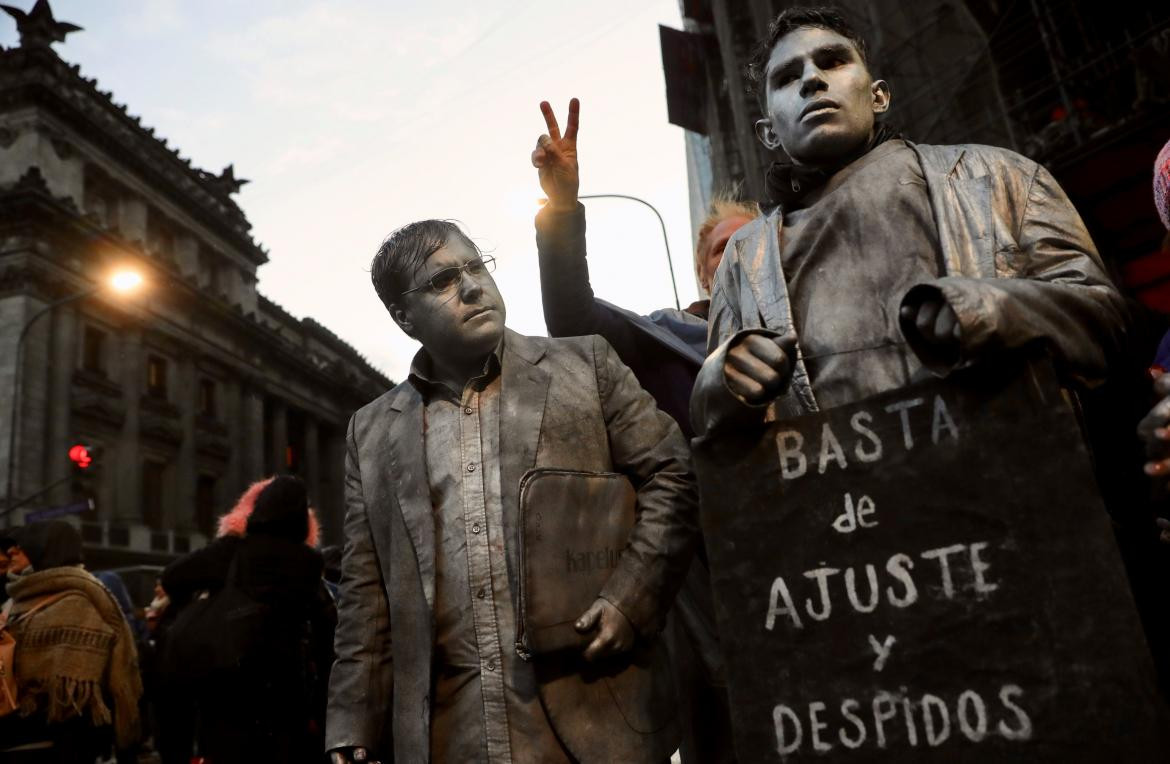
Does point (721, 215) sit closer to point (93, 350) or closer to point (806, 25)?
point (806, 25)

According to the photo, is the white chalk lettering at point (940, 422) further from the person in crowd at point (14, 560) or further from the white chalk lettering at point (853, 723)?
the person in crowd at point (14, 560)

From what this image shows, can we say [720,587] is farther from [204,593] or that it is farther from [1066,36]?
[1066,36]

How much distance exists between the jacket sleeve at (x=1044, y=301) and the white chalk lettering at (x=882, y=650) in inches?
18.7

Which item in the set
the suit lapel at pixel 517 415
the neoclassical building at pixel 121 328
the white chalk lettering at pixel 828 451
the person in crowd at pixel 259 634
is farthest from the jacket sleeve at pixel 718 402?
the neoclassical building at pixel 121 328

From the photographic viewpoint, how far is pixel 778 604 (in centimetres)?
167

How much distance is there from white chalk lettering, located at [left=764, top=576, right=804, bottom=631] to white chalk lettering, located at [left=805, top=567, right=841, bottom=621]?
0.10ft

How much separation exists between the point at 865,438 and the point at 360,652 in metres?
1.72

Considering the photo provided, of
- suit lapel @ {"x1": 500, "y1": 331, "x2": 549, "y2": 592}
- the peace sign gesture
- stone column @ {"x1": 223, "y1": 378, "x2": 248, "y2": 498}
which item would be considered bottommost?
suit lapel @ {"x1": 500, "y1": 331, "x2": 549, "y2": 592}

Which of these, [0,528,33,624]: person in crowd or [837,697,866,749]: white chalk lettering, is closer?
[837,697,866,749]: white chalk lettering

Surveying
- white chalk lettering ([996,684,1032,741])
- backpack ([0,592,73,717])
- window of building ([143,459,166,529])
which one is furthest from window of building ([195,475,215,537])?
white chalk lettering ([996,684,1032,741])

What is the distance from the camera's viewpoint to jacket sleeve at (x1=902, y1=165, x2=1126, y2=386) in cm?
144

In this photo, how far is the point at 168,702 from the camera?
17.6 ft

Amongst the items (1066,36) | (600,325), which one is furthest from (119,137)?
(600,325)

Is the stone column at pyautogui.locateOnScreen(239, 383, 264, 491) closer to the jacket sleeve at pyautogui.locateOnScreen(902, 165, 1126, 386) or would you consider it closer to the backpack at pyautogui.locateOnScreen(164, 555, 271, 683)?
the backpack at pyautogui.locateOnScreen(164, 555, 271, 683)
